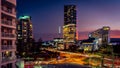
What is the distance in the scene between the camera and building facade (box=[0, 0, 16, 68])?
33.8 m

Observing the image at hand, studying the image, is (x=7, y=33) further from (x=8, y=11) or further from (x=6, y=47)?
(x=8, y=11)

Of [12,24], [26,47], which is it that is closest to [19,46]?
[26,47]

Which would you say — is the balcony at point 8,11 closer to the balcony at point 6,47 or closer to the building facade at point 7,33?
the building facade at point 7,33

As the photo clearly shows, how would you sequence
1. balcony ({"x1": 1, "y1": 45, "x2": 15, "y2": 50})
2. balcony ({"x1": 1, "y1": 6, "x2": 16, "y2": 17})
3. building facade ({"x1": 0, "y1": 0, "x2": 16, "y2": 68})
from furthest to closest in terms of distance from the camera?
balcony ({"x1": 1, "y1": 6, "x2": 16, "y2": 17}), building facade ({"x1": 0, "y1": 0, "x2": 16, "y2": 68}), balcony ({"x1": 1, "y1": 45, "x2": 15, "y2": 50})

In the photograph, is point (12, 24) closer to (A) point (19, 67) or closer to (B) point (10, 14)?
(B) point (10, 14)

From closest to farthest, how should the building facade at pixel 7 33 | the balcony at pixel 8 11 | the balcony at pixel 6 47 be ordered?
the balcony at pixel 6 47, the building facade at pixel 7 33, the balcony at pixel 8 11

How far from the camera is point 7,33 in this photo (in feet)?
119

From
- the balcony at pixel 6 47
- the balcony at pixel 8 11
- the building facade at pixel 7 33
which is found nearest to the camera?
the balcony at pixel 6 47

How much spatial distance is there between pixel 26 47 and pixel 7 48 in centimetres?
9324

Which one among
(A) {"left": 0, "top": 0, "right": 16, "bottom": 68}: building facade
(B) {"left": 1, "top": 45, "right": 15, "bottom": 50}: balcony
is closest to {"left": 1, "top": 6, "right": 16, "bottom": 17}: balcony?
(A) {"left": 0, "top": 0, "right": 16, "bottom": 68}: building facade

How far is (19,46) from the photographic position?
124875 mm

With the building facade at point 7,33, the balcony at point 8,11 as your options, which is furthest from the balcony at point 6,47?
the balcony at point 8,11

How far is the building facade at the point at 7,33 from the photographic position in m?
33.8

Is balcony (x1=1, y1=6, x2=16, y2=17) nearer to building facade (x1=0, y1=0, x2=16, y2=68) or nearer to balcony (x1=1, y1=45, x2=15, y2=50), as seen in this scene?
building facade (x1=0, y1=0, x2=16, y2=68)
